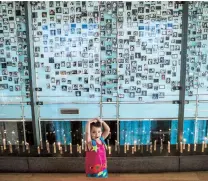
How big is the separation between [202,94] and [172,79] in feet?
2.05

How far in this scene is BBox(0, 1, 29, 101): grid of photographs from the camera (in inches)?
235

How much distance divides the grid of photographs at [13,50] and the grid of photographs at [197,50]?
2898 mm

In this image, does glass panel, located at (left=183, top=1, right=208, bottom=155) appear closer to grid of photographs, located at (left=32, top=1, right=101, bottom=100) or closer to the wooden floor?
the wooden floor

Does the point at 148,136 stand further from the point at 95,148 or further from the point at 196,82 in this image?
the point at 95,148

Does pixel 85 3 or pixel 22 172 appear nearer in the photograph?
pixel 85 3

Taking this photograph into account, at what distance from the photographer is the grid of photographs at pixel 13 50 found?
19.6 ft

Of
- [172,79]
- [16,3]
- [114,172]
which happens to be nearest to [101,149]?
[114,172]

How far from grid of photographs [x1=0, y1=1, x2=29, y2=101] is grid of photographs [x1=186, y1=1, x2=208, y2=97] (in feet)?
9.51

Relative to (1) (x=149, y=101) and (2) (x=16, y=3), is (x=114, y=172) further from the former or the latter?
(2) (x=16, y=3)

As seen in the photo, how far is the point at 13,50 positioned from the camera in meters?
6.13

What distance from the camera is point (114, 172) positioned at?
20.5ft

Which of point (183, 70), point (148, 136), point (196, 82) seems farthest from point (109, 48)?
point (148, 136)

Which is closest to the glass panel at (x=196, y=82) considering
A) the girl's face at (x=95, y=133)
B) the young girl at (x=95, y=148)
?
the young girl at (x=95, y=148)

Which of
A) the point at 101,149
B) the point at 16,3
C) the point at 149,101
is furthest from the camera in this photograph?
the point at 149,101
